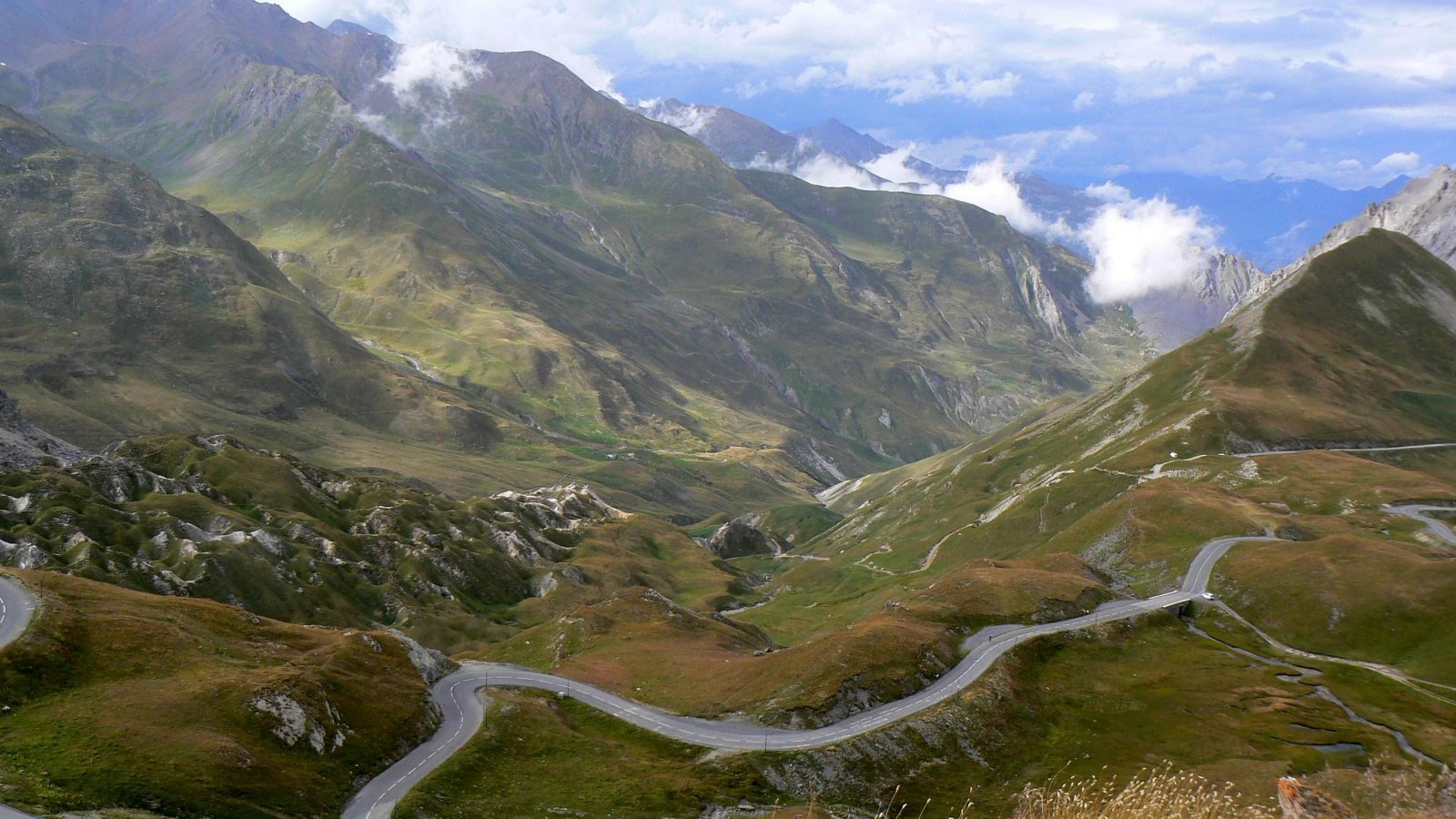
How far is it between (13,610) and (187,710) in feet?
66.6

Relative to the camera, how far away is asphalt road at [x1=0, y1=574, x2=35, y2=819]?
7012 centimetres

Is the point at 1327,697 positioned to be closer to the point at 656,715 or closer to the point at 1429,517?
the point at 656,715

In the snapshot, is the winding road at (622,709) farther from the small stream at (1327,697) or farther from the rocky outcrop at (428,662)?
the small stream at (1327,697)

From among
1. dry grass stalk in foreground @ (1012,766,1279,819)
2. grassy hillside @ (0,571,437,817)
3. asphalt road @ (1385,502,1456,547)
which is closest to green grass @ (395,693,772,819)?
grassy hillside @ (0,571,437,817)

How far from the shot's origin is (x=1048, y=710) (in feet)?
307

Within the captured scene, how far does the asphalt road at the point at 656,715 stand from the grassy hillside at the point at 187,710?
7.02 feet

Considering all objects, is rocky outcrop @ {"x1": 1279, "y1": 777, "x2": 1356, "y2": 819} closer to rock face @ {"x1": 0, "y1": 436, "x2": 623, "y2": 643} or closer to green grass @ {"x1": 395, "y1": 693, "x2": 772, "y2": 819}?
green grass @ {"x1": 395, "y1": 693, "x2": 772, "y2": 819}

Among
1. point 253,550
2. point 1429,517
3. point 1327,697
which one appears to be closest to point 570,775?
point 1327,697

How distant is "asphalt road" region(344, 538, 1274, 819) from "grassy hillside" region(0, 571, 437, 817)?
7.02 ft

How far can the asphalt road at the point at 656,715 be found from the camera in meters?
72.7

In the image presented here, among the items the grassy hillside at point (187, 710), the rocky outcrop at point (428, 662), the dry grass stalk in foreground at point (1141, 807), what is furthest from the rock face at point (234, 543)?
the dry grass stalk in foreground at point (1141, 807)

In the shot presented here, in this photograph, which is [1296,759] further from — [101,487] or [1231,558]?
[101,487]

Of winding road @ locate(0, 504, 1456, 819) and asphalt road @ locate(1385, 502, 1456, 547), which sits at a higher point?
asphalt road @ locate(1385, 502, 1456, 547)

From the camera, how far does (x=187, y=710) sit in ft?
222
